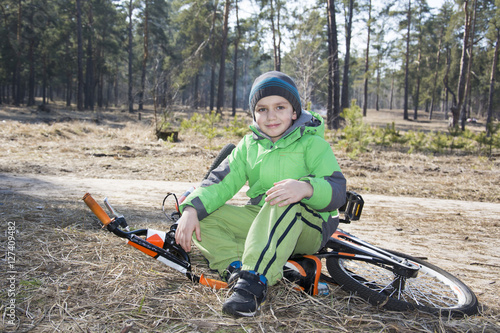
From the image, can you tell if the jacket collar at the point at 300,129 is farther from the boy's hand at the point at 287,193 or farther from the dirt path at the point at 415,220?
the dirt path at the point at 415,220

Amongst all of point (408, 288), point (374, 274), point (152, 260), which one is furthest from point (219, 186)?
point (408, 288)

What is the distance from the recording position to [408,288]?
2270mm

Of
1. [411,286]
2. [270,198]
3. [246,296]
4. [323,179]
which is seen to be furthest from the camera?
[411,286]

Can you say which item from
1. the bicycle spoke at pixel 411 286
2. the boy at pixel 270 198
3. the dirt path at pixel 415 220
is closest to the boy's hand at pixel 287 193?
the boy at pixel 270 198

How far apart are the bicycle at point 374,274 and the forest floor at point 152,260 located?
77 millimetres

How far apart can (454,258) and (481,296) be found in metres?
0.72

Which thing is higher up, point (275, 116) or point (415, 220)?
point (275, 116)

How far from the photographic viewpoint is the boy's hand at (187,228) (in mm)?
2170

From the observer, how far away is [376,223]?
4004 mm

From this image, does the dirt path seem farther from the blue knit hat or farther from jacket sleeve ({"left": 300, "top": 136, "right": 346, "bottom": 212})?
the blue knit hat

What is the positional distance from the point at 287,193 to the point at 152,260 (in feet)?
4.20

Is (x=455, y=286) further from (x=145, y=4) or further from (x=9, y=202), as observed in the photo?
(x=145, y=4)

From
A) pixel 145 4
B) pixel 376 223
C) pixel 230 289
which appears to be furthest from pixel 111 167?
pixel 145 4

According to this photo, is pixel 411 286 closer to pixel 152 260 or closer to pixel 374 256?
pixel 374 256
